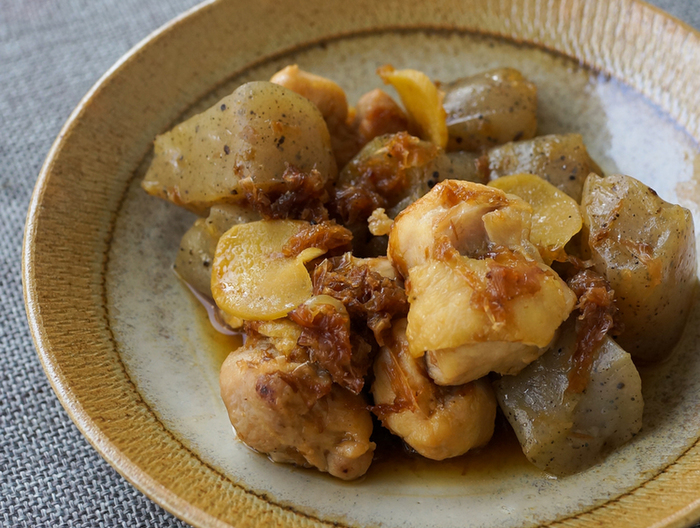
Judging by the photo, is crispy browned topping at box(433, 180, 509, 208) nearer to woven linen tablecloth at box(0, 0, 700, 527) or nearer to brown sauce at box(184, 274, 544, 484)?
brown sauce at box(184, 274, 544, 484)

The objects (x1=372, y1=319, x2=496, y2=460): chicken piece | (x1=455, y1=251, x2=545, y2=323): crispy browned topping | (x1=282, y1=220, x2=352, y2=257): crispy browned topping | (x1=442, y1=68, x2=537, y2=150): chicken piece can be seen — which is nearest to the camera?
(x1=455, y1=251, x2=545, y2=323): crispy browned topping

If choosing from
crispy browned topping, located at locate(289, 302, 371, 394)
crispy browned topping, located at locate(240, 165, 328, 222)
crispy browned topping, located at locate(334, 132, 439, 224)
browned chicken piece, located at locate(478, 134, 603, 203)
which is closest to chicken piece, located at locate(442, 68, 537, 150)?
browned chicken piece, located at locate(478, 134, 603, 203)

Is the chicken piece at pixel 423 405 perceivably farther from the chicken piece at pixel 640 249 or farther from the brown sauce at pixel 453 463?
the chicken piece at pixel 640 249

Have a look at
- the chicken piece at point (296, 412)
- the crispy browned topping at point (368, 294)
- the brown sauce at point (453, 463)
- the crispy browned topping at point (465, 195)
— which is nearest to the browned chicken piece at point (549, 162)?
the crispy browned topping at point (465, 195)

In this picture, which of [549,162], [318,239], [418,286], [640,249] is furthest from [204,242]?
[640,249]

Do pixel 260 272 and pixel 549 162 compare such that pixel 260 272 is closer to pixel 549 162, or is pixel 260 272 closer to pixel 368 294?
pixel 368 294

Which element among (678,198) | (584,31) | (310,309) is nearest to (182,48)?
(310,309)
